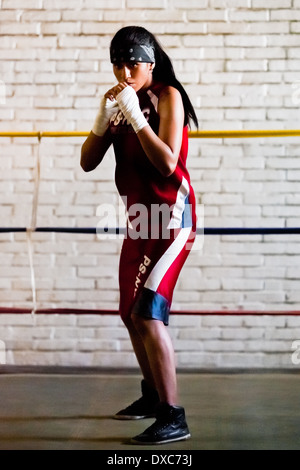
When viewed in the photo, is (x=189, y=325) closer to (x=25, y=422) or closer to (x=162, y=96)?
(x=25, y=422)

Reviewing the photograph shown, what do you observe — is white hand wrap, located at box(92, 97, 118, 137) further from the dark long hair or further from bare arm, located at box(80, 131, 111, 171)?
the dark long hair

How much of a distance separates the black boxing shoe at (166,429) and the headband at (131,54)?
1.11 m

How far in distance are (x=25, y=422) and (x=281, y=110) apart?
1.93 meters

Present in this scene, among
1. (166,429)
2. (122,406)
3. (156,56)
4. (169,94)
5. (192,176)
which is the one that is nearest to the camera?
(166,429)

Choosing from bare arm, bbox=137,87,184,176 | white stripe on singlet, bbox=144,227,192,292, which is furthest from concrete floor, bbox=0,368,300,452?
bare arm, bbox=137,87,184,176

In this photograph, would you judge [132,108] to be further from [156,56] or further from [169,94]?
[156,56]

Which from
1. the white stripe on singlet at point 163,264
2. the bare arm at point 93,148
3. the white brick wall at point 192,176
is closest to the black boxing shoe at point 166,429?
the white stripe on singlet at point 163,264

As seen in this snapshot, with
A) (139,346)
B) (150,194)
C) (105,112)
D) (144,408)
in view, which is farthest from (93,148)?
(144,408)

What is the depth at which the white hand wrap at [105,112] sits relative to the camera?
2377 millimetres

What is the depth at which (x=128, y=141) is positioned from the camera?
7.79 ft

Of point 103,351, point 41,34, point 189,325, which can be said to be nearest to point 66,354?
point 103,351

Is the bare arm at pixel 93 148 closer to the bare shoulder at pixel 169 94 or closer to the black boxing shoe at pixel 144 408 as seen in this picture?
the bare shoulder at pixel 169 94

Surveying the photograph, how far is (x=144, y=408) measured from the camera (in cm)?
250

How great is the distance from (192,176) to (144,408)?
4.39 ft
